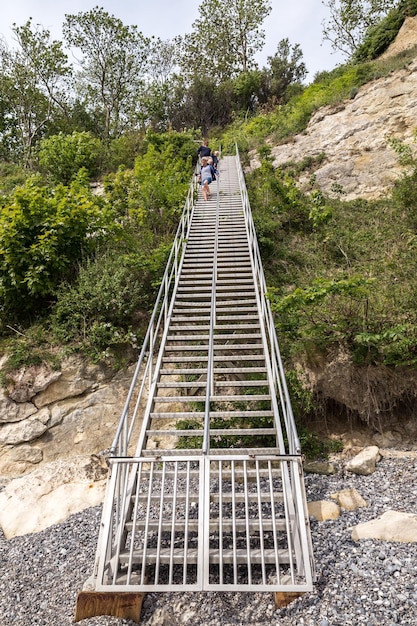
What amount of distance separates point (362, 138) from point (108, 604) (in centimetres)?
1502

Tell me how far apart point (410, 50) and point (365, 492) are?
18.5 meters

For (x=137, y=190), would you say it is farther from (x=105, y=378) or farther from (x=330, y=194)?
(x=105, y=378)

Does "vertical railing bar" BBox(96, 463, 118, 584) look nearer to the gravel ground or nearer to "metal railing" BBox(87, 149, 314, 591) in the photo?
"metal railing" BBox(87, 149, 314, 591)

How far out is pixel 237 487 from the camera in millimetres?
4883

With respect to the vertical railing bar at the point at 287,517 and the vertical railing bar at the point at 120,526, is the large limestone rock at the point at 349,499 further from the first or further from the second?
the vertical railing bar at the point at 120,526

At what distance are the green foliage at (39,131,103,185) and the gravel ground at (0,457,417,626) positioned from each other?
13.8 meters

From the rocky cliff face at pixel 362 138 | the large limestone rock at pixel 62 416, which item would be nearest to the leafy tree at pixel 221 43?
the rocky cliff face at pixel 362 138

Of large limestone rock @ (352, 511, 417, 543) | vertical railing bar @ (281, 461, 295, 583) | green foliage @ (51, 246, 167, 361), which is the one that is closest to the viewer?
vertical railing bar @ (281, 461, 295, 583)

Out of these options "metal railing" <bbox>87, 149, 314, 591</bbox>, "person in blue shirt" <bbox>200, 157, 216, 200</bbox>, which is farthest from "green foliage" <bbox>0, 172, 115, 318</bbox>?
"person in blue shirt" <bbox>200, 157, 216, 200</bbox>

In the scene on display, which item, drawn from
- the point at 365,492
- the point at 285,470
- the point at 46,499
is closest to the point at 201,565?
the point at 285,470

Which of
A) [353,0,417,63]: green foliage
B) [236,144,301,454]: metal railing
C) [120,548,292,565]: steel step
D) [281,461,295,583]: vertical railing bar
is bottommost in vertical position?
[120,548,292,565]: steel step

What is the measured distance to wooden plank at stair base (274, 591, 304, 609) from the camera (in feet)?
10.2

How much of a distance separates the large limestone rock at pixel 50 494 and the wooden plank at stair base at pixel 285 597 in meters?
2.83

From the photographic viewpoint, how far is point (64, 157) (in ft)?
50.3
